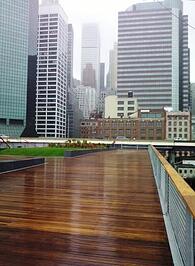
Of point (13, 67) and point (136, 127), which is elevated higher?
point (13, 67)

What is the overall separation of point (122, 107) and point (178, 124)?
24041 mm

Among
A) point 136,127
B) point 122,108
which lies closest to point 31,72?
point 122,108

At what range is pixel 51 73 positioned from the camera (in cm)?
15612

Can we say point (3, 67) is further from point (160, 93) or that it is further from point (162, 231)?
point (162, 231)

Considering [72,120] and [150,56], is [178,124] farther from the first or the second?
[72,120]

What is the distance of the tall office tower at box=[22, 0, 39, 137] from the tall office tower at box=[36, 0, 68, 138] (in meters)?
7.37

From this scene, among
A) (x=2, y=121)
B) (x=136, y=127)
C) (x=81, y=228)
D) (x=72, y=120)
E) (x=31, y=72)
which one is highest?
(x=31, y=72)

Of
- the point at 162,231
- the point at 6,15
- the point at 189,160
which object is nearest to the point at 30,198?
the point at 162,231

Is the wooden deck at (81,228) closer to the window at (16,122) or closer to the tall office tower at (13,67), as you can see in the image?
the tall office tower at (13,67)

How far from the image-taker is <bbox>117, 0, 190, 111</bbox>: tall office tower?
516 ft

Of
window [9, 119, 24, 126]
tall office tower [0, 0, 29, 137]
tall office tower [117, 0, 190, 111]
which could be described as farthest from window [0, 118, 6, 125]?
tall office tower [117, 0, 190, 111]

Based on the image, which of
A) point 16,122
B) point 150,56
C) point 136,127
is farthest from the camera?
point 150,56

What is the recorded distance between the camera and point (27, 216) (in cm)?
589

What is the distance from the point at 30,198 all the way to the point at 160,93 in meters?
154
